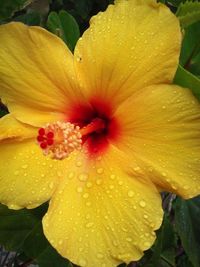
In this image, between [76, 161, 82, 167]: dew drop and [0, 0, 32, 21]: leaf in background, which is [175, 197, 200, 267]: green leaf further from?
[0, 0, 32, 21]: leaf in background

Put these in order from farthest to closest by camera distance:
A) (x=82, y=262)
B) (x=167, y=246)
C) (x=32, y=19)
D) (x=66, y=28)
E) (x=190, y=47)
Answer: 1. (x=32, y=19)
2. (x=167, y=246)
3. (x=66, y=28)
4. (x=190, y=47)
5. (x=82, y=262)

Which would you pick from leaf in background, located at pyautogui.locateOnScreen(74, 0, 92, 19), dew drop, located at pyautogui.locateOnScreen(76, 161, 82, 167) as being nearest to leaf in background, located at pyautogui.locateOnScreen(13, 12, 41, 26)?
leaf in background, located at pyautogui.locateOnScreen(74, 0, 92, 19)

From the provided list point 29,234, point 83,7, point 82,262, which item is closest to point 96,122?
point 82,262

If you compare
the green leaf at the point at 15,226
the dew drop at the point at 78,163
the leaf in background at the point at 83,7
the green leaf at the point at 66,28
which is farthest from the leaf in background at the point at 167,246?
the leaf in background at the point at 83,7

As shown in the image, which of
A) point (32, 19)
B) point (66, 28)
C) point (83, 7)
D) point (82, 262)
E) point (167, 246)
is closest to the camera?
point (82, 262)

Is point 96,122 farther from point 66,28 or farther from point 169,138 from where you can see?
point 66,28

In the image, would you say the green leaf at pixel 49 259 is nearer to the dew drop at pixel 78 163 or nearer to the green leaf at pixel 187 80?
the dew drop at pixel 78 163
